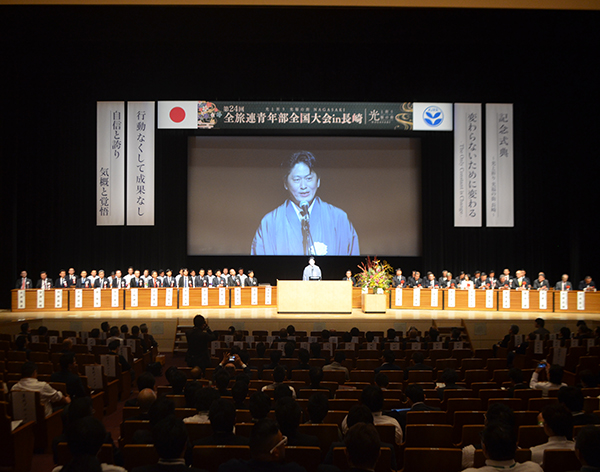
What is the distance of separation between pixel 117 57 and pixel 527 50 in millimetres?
11346

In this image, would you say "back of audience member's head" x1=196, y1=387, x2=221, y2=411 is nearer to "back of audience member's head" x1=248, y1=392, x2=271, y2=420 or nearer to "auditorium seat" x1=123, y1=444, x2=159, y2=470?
"back of audience member's head" x1=248, y1=392, x2=271, y2=420

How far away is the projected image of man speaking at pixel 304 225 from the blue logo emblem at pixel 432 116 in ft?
11.6

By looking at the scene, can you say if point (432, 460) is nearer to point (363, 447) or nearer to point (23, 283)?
point (363, 447)

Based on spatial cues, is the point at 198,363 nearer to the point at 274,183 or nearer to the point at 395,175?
the point at 274,183

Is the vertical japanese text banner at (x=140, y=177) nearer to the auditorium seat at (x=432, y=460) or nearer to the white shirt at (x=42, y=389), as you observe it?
the white shirt at (x=42, y=389)

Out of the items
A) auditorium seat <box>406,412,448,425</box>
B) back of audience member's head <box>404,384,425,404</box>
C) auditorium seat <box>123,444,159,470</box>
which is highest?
auditorium seat <box>123,444,159,470</box>

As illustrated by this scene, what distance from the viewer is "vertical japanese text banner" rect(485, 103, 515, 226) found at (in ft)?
51.1

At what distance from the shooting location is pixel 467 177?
51.3 feet

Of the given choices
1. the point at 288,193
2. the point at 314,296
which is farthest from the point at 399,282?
the point at 288,193

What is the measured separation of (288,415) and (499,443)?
1.12 meters

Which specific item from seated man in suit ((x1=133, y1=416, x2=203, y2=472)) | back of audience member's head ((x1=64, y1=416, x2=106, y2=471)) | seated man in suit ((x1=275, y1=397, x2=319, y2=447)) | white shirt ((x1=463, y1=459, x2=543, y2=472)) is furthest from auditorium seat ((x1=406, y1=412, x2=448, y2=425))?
back of audience member's head ((x1=64, y1=416, x2=106, y2=471))

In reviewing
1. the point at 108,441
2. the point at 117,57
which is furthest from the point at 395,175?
the point at 108,441

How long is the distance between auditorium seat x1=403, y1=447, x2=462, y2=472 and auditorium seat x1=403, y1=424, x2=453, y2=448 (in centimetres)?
51

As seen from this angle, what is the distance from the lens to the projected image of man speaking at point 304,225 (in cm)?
1559
